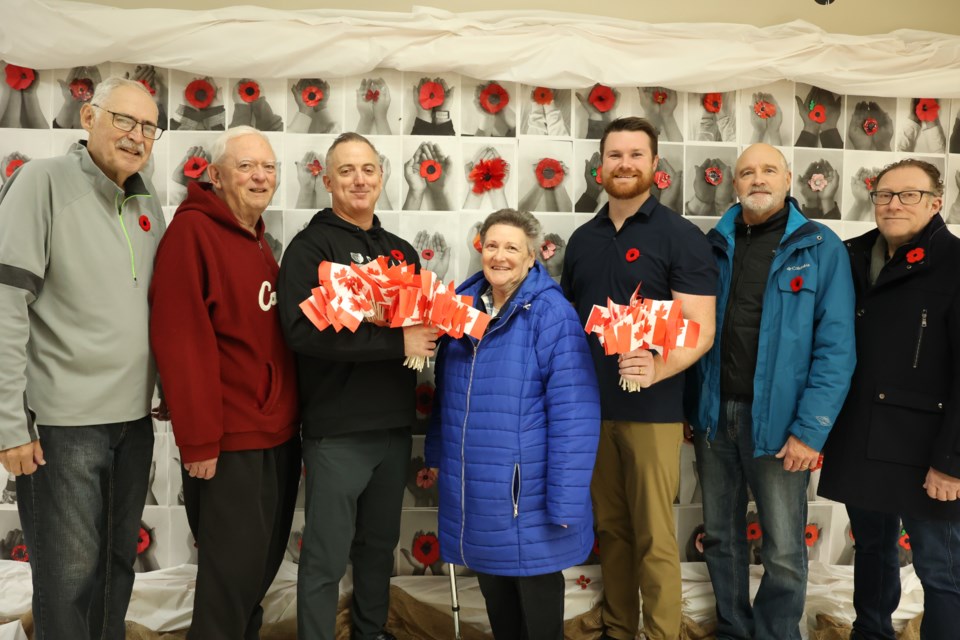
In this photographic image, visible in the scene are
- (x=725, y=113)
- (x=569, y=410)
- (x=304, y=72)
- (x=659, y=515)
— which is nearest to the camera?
(x=569, y=410)

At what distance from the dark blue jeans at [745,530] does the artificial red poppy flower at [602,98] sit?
1441 mm

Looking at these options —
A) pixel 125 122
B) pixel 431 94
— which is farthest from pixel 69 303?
pixel 431 94

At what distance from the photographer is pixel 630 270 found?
2.51 metres

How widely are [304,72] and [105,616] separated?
7.29 ft

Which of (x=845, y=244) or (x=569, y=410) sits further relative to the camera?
(x=845, y=244)

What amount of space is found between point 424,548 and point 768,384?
1.67 meters

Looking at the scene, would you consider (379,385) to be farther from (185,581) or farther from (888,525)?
(888,525)

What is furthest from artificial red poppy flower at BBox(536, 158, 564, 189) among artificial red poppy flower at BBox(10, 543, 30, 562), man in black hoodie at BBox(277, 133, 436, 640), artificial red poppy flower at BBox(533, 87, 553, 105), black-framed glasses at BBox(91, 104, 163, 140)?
artificial red poppy flower at BBox(10, 543, 30, 562)

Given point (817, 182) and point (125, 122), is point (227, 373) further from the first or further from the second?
point (817, 182)

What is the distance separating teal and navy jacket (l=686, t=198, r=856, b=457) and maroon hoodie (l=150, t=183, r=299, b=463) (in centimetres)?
177

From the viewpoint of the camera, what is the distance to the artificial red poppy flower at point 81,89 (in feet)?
9.14

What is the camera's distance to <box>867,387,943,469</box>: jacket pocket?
87.2 inches

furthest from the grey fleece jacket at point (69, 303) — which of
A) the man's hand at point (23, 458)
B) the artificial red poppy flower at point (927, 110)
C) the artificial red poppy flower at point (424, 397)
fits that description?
the artificial red poppy flower at point (927, 110)

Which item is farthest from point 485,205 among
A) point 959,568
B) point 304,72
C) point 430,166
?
point 959,568
